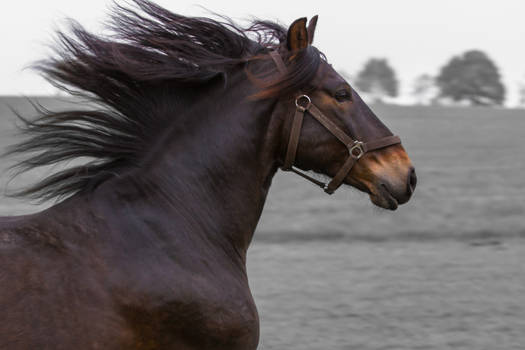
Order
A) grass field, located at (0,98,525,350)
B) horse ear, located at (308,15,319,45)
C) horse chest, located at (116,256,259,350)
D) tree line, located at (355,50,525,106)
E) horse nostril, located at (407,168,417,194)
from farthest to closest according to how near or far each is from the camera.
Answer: tree line, located at (355,50,525,106) < grass field, located at (0,98,525,350) < horse ear, located at (308,15,319,45) < horse nostril, located at (407,168,417,194) < horse chest, located at (116,256,259,350)

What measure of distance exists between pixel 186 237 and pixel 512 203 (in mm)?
8990

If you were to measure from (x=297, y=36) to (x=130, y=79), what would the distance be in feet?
2.30

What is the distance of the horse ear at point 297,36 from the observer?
2721mm

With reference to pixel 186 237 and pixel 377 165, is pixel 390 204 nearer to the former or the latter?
pixel 377 165

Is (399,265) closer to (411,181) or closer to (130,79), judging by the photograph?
(411,181)

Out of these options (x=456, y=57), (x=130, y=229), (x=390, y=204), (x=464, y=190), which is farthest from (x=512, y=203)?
(x=456, y=57)

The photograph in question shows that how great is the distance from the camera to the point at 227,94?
2771 millimetres

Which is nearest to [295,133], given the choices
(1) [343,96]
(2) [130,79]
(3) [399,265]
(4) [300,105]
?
(4) [300,105]

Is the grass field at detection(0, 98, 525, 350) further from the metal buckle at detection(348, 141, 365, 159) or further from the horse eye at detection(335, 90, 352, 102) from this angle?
the horse eye at detection(335, 90, 352, 102)

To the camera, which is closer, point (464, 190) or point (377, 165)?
point (377, 165)

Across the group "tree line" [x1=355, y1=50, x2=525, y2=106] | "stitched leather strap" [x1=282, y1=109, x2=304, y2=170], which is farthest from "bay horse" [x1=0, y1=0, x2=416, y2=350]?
"tree line" [x1=355, y1=50, x2=525, y2=106]

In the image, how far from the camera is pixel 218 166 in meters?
2.71

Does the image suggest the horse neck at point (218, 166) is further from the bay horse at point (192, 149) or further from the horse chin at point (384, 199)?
the horse chin at point (384, 199)

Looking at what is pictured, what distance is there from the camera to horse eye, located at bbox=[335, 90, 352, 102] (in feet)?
8.95
